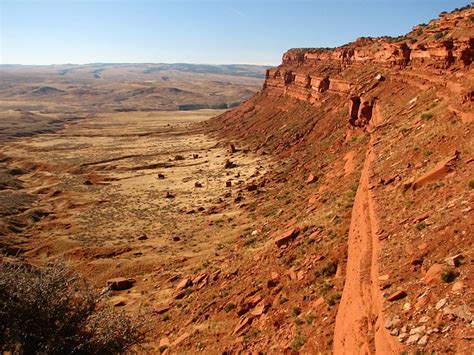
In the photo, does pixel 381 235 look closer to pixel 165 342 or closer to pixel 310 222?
pixel 310 222

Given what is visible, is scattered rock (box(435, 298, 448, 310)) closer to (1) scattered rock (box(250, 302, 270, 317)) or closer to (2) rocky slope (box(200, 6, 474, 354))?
(2) rocky slope (box(200, 6, 474, 354))

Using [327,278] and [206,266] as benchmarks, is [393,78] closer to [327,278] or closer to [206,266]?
[206,266]

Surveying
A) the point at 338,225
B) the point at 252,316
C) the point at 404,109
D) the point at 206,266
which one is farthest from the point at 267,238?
the point at 404,109

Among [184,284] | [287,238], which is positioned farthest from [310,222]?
[184,284]

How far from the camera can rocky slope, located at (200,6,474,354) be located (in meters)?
8.44

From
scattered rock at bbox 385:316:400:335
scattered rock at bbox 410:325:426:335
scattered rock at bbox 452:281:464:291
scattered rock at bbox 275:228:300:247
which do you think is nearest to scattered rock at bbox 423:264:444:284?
scattered rock at bbox 452:281:464:291

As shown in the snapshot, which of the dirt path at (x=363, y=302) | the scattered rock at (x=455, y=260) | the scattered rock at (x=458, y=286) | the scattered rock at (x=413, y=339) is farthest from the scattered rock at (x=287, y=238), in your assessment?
the scattered rock at (x=413, y=339)

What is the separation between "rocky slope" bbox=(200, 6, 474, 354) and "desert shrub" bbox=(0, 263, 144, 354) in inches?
149

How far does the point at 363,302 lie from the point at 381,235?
2.29 m

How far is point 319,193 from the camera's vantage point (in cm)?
2359

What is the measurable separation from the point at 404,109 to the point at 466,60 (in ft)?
12.8

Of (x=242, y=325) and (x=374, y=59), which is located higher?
(x=374, y=59)

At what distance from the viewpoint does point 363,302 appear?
9875 millimetres

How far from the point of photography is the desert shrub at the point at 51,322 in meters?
11.9
